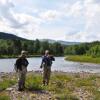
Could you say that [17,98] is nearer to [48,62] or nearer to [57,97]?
[57,97]

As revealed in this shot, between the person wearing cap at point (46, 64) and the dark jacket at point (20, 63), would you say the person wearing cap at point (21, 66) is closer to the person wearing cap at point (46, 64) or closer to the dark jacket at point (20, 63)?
the dark jacket at point (20, 63)

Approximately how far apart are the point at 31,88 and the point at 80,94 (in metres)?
3.48

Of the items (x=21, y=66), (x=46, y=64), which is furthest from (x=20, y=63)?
(x=46, y=64)

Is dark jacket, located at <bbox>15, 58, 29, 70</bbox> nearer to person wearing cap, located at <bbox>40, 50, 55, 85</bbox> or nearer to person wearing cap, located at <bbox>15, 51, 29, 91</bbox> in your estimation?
person wearing cap, located at <bbox>15, 51, 29, 91</bbox>

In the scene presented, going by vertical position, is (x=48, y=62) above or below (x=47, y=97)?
above

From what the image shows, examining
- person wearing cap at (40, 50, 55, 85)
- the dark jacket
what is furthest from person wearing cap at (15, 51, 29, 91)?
person wearing cap at (40, 50, 55, 85)

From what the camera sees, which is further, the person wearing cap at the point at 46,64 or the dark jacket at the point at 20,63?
the person wearing cap at the point at 46,64

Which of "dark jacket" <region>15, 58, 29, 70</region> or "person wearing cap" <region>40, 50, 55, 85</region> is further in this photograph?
"person wearing cap" <region>40, 50, 55, 85</region>

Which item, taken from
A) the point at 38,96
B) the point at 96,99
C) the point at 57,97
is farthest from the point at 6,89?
the point at 96,99

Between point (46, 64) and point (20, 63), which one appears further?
point (46, 64)

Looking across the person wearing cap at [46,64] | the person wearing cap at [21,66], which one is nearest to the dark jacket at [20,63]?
the person wearing cap at [21,66]

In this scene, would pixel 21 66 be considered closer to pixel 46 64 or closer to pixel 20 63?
pixel 20 63

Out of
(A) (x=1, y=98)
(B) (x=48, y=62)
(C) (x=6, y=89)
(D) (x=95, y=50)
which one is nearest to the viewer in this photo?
(A) (x=1, y=98)

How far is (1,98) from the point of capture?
1886 centimetres
